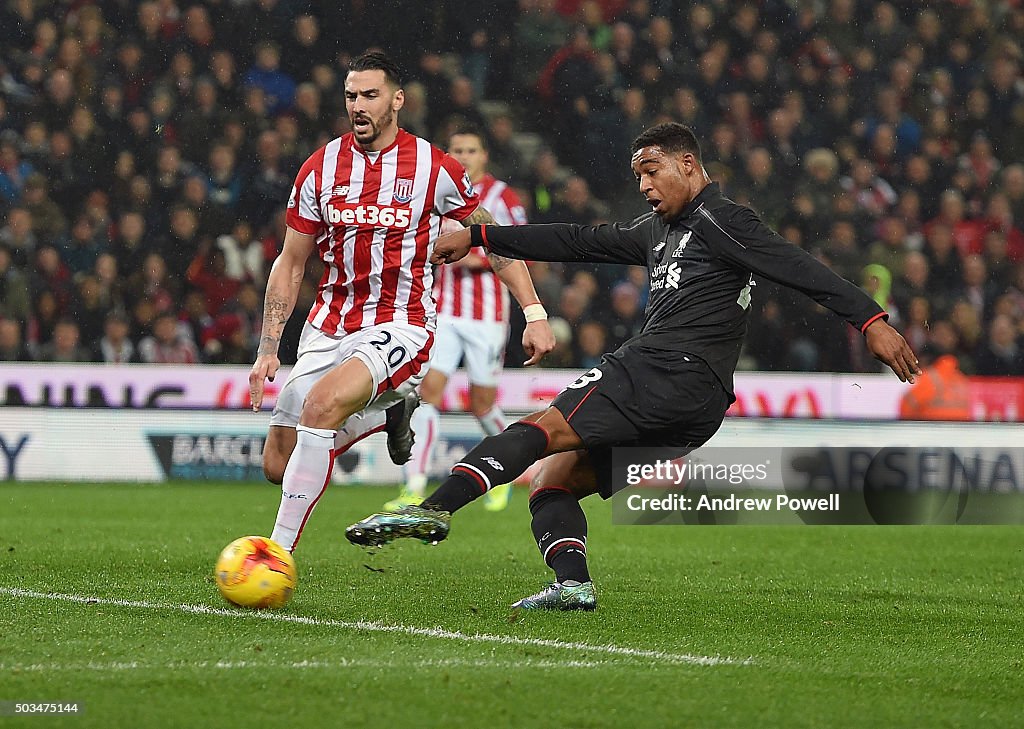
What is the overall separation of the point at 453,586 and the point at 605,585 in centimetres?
64

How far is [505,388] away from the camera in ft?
38.3

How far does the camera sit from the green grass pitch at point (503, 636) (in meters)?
3.52

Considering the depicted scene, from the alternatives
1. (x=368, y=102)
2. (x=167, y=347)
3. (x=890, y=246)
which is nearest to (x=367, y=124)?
(x=368, y=102)

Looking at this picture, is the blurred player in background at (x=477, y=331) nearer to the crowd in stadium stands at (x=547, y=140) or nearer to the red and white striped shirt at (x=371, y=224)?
the crowd in stadium stands at (x=547, y=140)

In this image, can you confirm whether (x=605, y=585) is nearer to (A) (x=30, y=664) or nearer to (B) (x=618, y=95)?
(A) (x=30, y=664)

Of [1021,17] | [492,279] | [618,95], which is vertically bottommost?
[492,279]

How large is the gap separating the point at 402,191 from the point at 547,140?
7.32 meters

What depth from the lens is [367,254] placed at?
5.87 metres

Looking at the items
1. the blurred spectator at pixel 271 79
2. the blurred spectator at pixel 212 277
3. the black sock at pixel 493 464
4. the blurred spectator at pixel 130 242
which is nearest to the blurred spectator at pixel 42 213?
the blurred spectator at pixel 130 242

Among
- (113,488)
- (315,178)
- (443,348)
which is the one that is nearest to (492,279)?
(443,348)

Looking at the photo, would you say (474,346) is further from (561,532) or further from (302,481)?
(561,532)

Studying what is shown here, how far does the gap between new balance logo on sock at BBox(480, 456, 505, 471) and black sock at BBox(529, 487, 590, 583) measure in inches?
23.5

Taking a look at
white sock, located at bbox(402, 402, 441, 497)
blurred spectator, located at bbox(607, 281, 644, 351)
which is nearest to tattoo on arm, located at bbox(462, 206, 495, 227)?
white sock, located at bbox(402, 402, 441, 497)

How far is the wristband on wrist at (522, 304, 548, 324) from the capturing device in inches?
224
